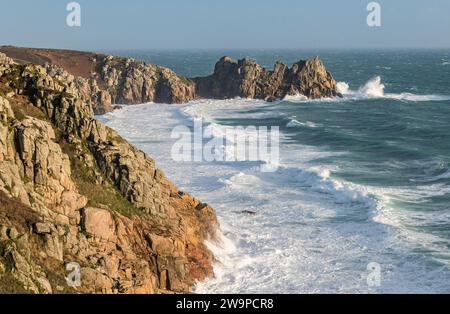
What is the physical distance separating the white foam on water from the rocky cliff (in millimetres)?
54376

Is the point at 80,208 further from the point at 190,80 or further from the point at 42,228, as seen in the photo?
the point at 190,80

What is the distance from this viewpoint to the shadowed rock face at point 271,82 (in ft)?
383

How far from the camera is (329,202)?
4419cm

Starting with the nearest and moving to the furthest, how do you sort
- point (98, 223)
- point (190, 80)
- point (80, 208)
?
point (98, 223) < point (80, 208) < point (190, 80)

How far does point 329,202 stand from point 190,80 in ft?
276

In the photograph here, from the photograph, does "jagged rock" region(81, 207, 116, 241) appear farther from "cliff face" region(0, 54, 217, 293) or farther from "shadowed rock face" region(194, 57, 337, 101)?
"shadowed rock face" region(194, 57, 337, 101)

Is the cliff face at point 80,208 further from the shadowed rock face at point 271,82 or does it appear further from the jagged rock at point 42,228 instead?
the shadowed rock face at point 271,82

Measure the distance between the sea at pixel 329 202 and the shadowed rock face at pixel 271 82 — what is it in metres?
27.1

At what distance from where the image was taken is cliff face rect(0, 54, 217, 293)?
75.6 ft

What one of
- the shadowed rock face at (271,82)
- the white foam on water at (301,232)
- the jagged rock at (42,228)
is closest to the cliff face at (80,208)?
the jagged rock at (42,228)

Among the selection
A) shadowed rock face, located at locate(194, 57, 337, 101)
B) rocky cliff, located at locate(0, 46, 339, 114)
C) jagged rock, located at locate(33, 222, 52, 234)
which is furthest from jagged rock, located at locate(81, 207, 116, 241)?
shadowed rock face, located at locate(194, 57, 337, 101)
